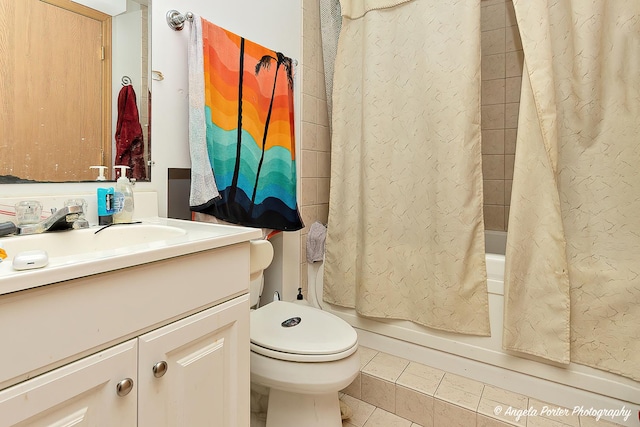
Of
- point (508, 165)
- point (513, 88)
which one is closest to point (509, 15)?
point (513, 88)

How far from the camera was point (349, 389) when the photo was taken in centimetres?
160

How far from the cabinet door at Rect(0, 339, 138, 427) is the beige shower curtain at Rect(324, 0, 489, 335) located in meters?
1.22

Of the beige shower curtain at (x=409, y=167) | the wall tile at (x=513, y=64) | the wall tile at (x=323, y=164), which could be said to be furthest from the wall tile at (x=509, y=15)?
the wall tile at (x=323, y=164)

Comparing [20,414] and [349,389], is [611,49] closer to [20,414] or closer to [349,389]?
[349,389]

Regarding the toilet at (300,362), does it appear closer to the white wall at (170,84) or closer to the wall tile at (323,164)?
the white wall at (170,84)

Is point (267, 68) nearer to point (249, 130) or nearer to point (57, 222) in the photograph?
point (249, 130)

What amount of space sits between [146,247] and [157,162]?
0.65 metres

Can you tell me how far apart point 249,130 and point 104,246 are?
2.40 feet

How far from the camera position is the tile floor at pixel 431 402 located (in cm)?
129

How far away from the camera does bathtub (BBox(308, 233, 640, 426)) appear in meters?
1.26

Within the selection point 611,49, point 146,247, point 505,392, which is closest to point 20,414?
point 146,247

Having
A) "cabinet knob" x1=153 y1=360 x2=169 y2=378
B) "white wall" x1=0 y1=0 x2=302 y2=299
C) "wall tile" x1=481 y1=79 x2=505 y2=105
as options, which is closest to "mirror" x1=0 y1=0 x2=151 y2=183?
"white wall" x1=0 y1=0 x2=302 y2=299

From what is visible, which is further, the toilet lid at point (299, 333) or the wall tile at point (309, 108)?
the wall tile at point (309, 108)

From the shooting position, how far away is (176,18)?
4.11 ft
